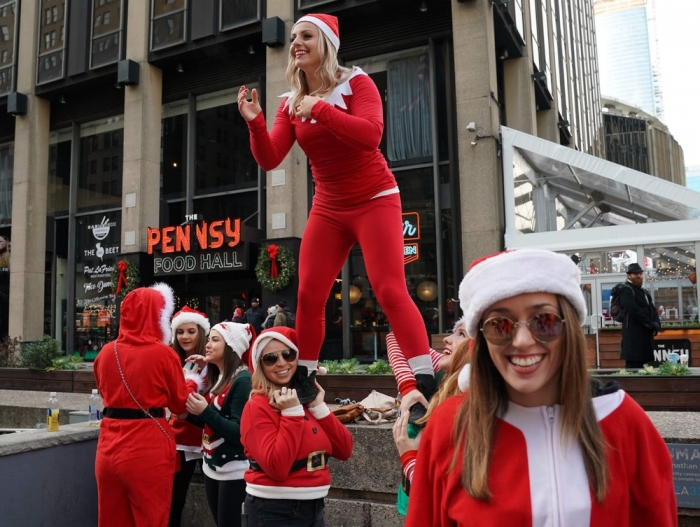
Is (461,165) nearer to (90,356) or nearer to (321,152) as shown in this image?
(321,152)

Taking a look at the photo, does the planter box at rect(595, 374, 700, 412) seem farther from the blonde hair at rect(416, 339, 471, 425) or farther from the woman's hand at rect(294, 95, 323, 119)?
the woman's hand at rect(294, 95, 323, 119)

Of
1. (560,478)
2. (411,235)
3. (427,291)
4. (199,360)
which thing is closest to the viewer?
(560,478)

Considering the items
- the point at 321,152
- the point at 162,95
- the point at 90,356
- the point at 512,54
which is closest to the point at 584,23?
the point at 512,54

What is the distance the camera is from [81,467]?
15.7ft

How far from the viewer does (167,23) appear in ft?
57.0

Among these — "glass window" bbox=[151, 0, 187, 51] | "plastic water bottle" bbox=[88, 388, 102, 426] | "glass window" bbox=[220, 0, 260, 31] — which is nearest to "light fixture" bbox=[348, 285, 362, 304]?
"glass window" bbox=[220, 0, 260, 31]

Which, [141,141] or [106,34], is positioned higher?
[106,34]

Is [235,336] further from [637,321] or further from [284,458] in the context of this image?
[637,321]

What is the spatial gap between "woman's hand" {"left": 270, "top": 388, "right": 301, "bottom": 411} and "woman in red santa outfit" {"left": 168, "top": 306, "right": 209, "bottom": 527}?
62.5 inches

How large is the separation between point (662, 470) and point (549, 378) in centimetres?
36

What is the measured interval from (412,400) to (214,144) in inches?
638

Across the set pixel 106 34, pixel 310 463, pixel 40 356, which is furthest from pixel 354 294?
pixel 310 463

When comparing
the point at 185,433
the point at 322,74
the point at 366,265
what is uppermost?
the point at 322,74

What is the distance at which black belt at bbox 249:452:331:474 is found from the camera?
10.3 ft
